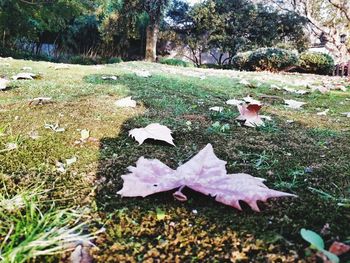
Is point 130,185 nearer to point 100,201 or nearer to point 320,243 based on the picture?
point 100,201

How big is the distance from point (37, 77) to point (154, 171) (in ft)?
7.45

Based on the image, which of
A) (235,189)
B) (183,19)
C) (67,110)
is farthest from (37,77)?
(183,19)

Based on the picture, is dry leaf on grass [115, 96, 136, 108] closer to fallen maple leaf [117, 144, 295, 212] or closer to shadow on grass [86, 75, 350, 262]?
shadow on grass [86, 75, 350, 262]

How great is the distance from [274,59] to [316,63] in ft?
6.15

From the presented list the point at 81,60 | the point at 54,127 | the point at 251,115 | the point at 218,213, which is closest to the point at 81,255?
the point at 218,213

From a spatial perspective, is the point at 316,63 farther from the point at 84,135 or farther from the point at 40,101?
the point at 84,135

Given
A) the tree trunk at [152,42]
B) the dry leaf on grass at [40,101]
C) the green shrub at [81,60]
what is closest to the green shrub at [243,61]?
the tree trunk at [152,42]

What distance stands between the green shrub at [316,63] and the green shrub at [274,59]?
3.22 ft

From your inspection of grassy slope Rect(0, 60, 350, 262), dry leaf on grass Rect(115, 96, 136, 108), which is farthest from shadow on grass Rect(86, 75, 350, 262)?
dry leaf on grass Rect(115, 96, 136, 108)

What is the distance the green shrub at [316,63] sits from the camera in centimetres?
1114

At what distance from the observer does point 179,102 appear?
2.06 meters

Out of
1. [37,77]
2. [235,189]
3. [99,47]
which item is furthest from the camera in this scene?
[99,47]

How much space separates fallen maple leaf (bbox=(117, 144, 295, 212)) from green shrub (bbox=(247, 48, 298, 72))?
1019cm

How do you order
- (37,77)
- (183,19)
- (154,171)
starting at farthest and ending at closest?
(183,19) < (37,77) < (154,171)
